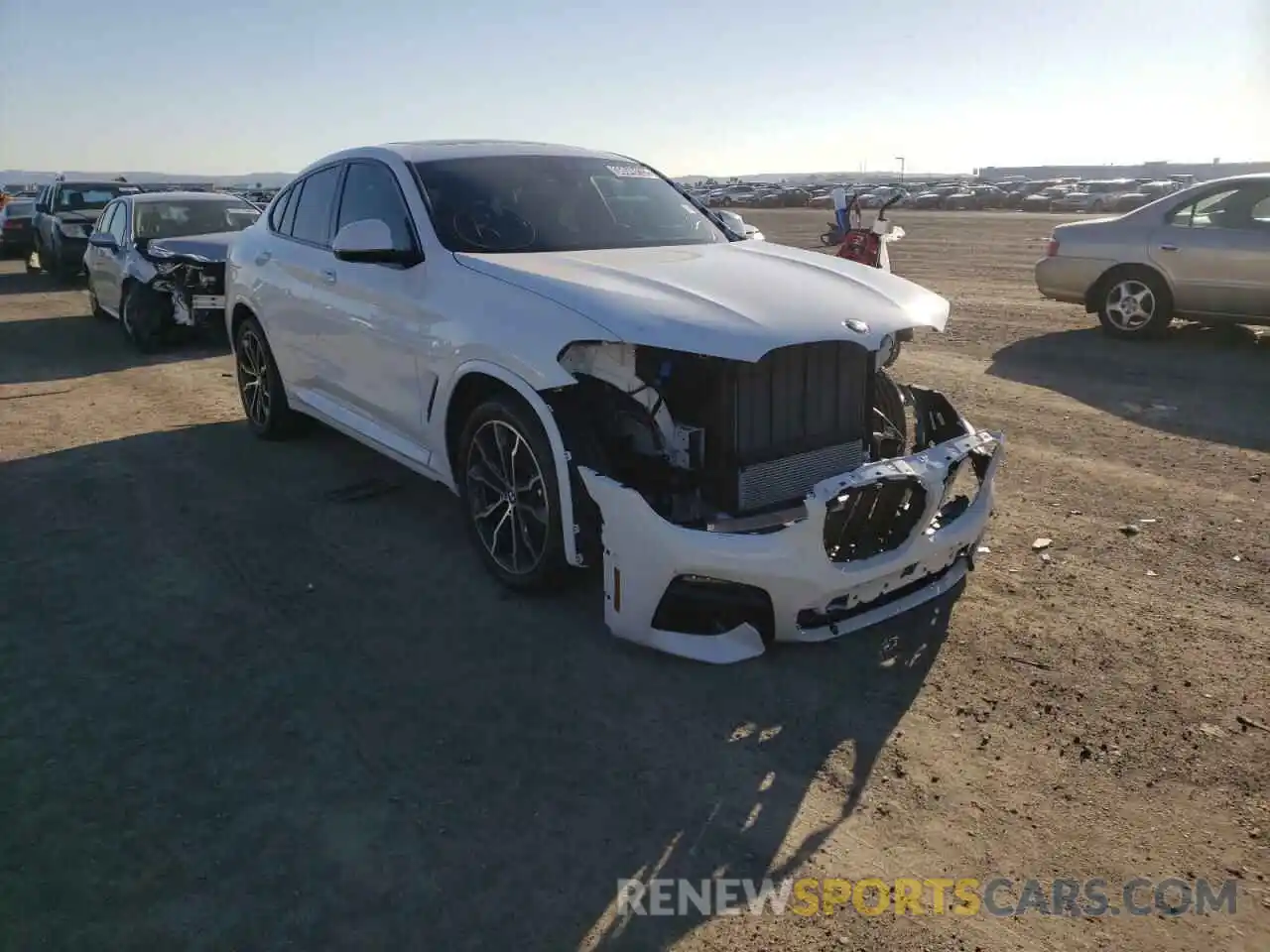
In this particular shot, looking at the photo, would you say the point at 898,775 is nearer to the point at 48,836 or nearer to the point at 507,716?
the point at 507,716

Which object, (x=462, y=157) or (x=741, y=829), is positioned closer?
(x=741, y=829)

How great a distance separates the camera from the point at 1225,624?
13.0ft

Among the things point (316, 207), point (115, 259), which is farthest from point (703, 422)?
point (115, 259)

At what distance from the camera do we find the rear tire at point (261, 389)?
657 centimetres

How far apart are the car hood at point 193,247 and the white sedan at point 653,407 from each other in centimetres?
617

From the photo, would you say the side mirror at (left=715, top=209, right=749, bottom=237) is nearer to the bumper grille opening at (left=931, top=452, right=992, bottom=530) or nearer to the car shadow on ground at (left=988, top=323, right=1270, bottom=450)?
the bumper grille opening at (left=931, top=452, right=992, bottom=530)

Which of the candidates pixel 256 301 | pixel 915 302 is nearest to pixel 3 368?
pixel 256 301

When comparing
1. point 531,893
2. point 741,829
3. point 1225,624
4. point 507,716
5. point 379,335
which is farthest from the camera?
point 379,335

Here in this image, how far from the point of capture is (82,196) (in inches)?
734

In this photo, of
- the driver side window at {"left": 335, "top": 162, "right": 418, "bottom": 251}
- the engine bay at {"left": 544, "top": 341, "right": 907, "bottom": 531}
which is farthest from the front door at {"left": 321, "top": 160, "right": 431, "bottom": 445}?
the engine bay at {"left": 544, "top": 341, "right": 907, "bottom": 531}

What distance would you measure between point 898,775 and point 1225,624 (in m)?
1.84

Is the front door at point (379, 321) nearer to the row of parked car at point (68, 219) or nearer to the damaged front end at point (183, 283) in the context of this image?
the damaged front end at point (183, 283)

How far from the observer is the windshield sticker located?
5559mm

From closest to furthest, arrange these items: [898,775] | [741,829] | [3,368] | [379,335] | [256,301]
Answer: [741,829], [898,775], [379,335], [256,301], [3,368]
